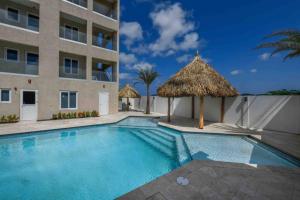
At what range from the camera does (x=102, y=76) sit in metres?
16.5

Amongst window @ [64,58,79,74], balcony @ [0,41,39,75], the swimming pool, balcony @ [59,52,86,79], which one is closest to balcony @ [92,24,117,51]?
balcony @ [59,52,86,79]

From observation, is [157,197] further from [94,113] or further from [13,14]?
[13,14]

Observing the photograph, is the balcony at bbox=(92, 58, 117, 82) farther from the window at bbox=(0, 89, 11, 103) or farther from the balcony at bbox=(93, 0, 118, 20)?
the window at bbox=(0, 89, 11, 103)

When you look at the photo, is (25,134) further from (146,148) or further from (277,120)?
(277,120)

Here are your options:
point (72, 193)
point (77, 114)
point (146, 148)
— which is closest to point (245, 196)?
point (72, 193)

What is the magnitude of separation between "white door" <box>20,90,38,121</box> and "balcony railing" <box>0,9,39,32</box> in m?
5.39

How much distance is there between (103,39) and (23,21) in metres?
7.18

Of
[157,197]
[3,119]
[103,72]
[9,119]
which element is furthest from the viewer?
[103,72]

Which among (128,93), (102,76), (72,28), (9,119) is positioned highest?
(72,28)

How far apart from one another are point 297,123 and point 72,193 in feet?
37.1

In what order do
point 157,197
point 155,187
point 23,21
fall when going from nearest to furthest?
point 157,197 < point 155,187 < point 23,21

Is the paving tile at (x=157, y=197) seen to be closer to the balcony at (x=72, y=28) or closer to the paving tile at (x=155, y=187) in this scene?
the paving tile at (x=155, y=187)

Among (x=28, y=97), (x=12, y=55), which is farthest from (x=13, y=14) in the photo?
(x=28, y=97)

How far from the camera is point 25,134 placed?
8703 mm
